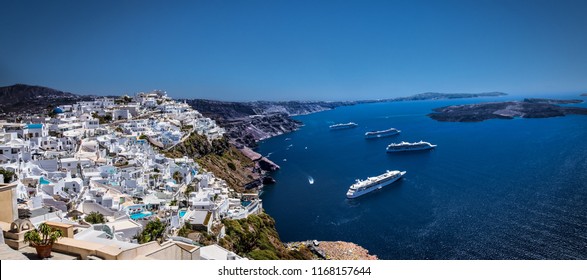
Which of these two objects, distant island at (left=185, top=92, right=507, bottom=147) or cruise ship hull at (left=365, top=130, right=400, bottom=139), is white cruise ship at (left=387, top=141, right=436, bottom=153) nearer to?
distant island at (left=185, top=92, right=507, bottom=147)

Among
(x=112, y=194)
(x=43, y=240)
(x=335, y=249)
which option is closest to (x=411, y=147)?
(x=335, y=249)

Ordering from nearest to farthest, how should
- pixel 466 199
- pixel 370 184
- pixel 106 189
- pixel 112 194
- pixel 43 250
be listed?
pixel 43 250 < pixel 112 194 < pixel 106 189 < pixel 466 199 < pixel 370 184

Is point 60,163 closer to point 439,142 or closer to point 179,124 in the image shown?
point 179,124

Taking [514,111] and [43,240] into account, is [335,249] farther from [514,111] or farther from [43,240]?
[43,240]

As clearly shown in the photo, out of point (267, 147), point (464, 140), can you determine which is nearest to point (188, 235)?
point (464, 140)

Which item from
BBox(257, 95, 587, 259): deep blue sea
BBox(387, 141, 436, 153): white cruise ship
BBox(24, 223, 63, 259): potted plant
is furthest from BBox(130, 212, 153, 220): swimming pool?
BBox(387, 141, 436, 153): white cruise ship

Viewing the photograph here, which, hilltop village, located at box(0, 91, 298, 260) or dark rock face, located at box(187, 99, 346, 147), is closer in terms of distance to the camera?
hilltop village, located at box(0, 91, 298, 260)

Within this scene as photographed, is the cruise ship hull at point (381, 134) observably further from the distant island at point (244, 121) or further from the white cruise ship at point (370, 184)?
the white cruise ship at point (370, 184)

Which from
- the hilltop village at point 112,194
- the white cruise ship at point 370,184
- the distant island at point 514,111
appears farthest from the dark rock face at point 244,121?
the hilltop village at point 112,194
